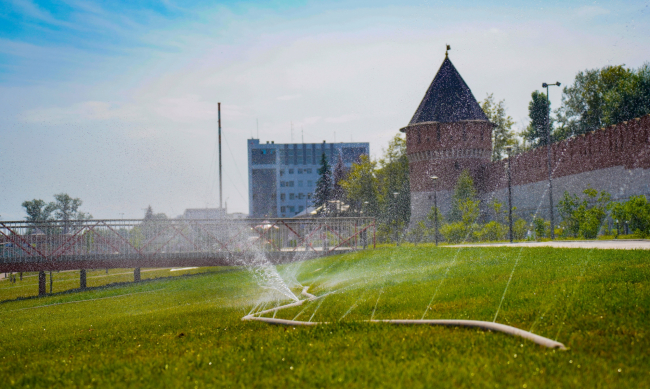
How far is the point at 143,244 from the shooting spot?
1000 inches

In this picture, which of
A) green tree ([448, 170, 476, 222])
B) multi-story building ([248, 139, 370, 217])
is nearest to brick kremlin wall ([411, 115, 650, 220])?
green tree ([448, 170, 476, 222])

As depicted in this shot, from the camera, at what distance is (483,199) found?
50.0m

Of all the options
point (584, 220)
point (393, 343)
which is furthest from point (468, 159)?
point (393, 343)

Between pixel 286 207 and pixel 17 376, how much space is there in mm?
126615

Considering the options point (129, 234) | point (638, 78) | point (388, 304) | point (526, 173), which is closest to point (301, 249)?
point (129, 234)

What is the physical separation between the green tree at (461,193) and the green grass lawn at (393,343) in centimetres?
3385

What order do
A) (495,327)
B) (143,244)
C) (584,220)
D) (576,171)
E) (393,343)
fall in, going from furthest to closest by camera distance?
(576,171), (584,220), (143,244), (495,327), (393,343)

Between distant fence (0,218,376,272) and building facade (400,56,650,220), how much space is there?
16.3m

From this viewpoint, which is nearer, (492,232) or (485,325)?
(485,325)

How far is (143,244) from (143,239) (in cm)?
30

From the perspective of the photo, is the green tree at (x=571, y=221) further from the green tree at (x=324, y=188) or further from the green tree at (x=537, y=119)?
the green tree at (x=324, y=188)

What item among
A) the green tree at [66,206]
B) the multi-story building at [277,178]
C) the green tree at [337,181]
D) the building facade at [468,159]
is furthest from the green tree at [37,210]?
the building facade at [468,159]

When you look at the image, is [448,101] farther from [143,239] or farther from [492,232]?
[143,239]

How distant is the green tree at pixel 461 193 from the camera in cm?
4388
